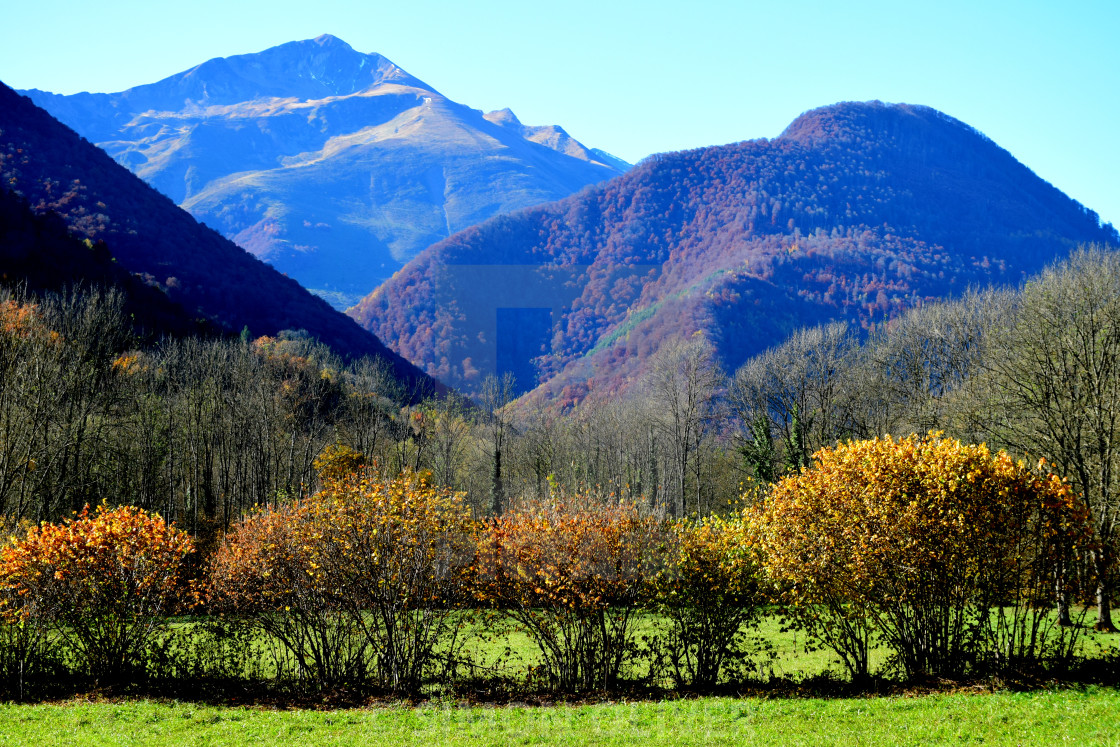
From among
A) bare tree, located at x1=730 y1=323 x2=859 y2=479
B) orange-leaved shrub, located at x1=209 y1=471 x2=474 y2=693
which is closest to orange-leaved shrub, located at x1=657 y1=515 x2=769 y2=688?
orange-leaved shrub, located at x1=209 y1=471 x2=474 y2=693

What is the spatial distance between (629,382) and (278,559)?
84.2 metres

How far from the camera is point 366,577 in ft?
43.6

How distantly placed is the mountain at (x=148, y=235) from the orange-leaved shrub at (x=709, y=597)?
215ft

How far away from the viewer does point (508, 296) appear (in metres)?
122

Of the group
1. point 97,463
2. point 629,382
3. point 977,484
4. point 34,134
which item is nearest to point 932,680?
point 977,484

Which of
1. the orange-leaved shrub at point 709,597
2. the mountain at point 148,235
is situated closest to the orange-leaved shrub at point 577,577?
the orange-leaved shrub at point 709,597

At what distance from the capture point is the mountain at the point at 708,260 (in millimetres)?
110812

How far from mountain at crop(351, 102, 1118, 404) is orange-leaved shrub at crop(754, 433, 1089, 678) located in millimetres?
87414

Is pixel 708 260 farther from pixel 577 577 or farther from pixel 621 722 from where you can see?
pixel 621 722

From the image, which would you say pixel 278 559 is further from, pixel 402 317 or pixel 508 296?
pixel 402 317

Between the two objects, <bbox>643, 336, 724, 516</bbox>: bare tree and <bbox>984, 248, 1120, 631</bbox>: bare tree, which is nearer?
<bbox>984, 248, 1120, 631</bbox>: bare tree

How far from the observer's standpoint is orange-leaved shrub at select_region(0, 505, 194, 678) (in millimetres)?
13383

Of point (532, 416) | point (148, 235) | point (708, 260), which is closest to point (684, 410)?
point (532, 416)

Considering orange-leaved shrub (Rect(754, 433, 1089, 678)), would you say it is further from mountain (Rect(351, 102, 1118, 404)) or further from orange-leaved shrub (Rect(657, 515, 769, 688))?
mountain (Rect(351, 102, 1118, 404))
